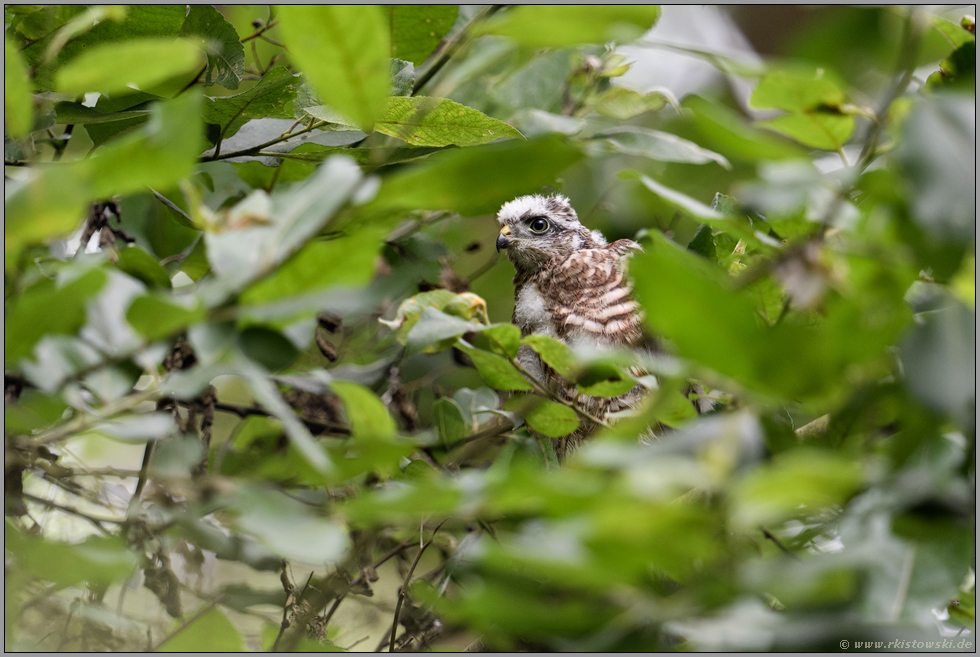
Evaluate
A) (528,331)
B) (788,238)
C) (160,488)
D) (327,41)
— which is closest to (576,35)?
(327,41)

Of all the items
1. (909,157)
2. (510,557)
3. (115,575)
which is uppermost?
(909,157)

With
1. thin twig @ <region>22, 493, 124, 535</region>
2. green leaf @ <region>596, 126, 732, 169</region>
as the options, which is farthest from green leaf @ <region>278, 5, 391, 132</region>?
green leaf @ <region>596, 126, 732, 169</region>

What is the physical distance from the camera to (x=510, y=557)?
1.73 feet

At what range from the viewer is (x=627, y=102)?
185 centimetres

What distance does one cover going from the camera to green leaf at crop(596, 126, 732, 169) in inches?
56.1

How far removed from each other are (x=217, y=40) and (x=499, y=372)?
769 mm

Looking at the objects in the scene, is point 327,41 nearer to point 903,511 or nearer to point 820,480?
point 820,480

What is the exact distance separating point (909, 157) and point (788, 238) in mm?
388

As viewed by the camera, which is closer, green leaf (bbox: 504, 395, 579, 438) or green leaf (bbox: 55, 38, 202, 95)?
green leaf (bbox: 55, 38, 202, 95)

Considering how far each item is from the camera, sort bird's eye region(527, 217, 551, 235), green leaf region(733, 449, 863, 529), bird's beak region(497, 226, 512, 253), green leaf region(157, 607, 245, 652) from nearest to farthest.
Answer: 1. green leaf region(733, 449, 863, 529)
2. green leaf region(157, 607, 245, 652)
3. bird's beak region(497, 226, 512, 253)
4. bird's eye region(527, 217, 551, 235)

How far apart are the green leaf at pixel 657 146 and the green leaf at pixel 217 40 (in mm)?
719

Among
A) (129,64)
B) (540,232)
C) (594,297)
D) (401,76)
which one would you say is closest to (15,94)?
(129,64)

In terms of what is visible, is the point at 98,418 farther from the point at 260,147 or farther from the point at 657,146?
the point at 657,146

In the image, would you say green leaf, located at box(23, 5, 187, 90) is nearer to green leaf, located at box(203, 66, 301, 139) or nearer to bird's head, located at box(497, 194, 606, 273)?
green leaf, located at box(203, 66, 301, 139)
